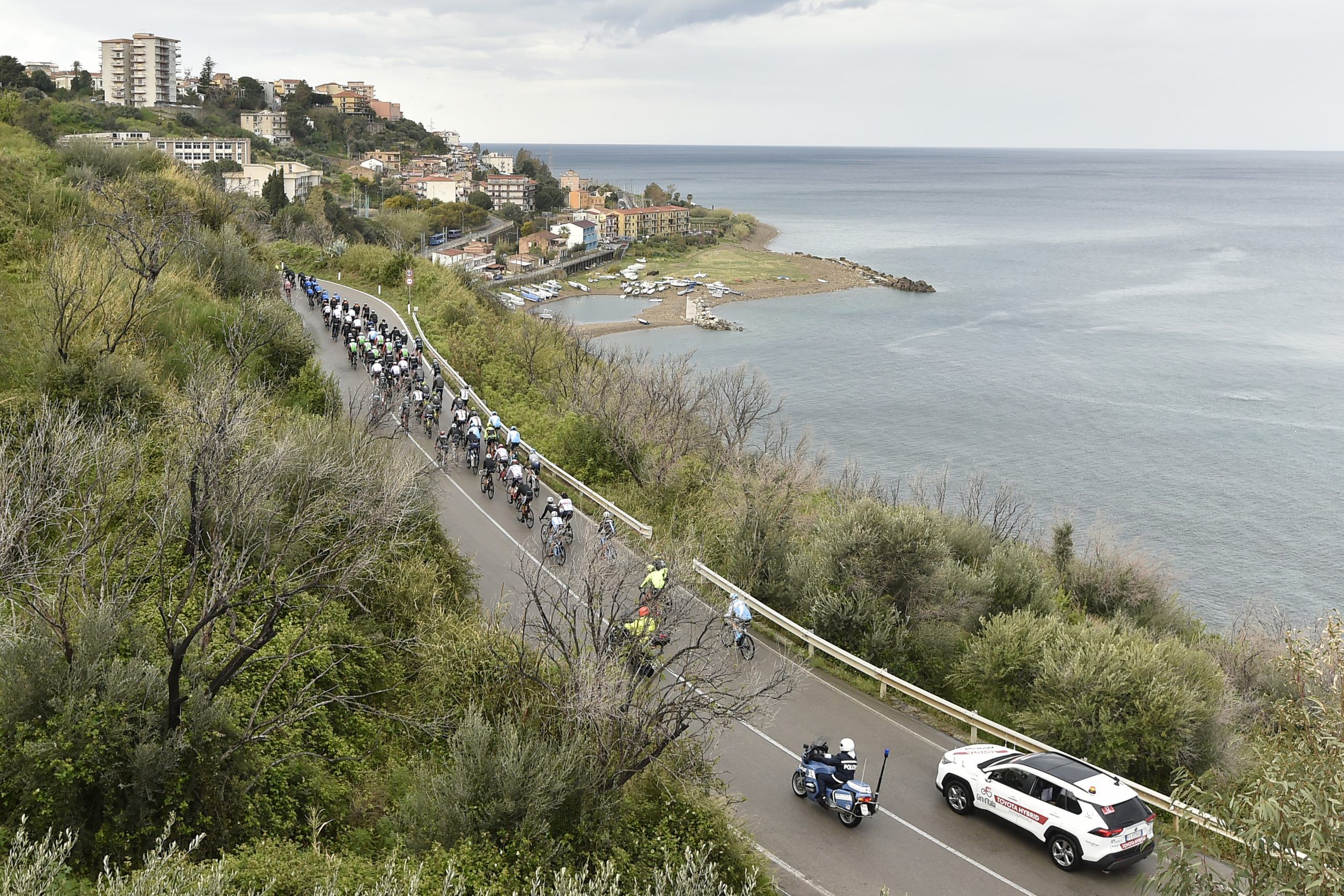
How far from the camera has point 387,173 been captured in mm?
147000

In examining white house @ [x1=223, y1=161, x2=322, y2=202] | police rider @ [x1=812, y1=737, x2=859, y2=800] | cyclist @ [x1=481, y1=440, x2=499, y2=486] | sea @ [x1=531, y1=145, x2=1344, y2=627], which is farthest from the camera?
white house @ [x1=223, y1=161, x2=322, y2=202]

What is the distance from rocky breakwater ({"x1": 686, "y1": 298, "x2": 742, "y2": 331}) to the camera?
8819 centimetres

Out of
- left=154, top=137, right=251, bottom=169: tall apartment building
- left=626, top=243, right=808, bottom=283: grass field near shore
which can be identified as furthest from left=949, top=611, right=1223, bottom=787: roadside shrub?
left=626, top=243, right=808, bottom=283: grass field near shore

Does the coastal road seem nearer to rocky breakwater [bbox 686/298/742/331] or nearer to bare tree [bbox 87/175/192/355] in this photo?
bare tree [bbox 87/175/192/355]

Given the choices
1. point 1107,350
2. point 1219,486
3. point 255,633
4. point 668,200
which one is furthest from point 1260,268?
point 255,633

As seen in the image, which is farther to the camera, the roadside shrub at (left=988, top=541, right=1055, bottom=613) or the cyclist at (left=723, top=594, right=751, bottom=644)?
the roadside shrub at (left=988, top=541, right=1055, bottom=613)

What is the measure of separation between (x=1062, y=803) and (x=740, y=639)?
19.4ft

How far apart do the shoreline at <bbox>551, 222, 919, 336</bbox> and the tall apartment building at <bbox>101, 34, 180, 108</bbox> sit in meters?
83.3

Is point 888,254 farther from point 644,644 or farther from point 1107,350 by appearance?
point 644,644

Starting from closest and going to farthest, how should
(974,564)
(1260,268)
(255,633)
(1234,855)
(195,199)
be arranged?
(1234,855)
(255,633)
(974,564)
(195,199)
(1260,268)

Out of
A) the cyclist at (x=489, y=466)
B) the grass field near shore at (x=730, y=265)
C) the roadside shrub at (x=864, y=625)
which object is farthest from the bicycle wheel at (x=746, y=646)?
the grass field near shore at (x=730, y=265)

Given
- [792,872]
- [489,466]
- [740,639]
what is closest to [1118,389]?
[489,466]

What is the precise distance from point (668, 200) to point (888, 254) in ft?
206

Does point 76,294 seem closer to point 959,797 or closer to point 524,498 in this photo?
point 524,498
